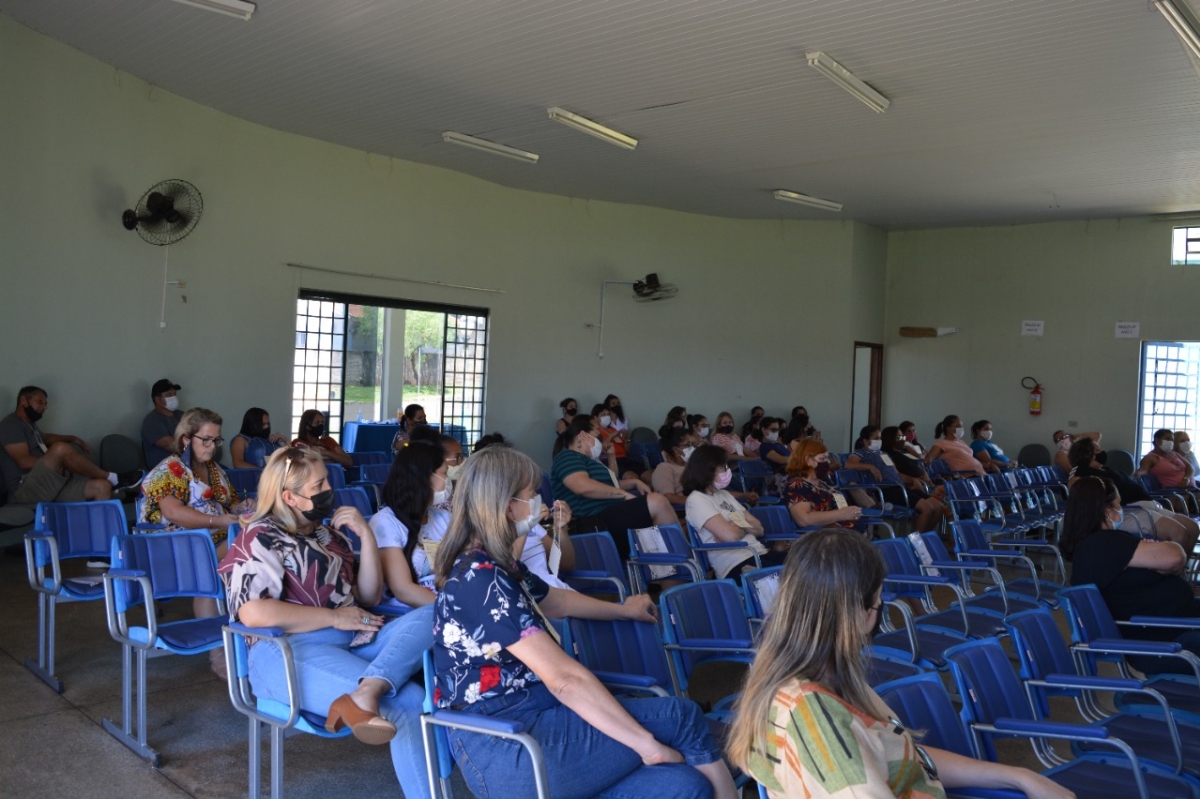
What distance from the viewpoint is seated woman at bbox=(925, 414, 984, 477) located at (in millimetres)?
10570

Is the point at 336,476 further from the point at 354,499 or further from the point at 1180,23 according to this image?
the point at 1180,23

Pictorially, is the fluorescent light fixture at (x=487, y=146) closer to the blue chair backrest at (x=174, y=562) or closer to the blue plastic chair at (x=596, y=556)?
the blue plastic chair at (x=596, y=556)

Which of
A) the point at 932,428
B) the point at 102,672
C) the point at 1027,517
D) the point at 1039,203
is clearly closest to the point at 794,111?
the point at 1027,517

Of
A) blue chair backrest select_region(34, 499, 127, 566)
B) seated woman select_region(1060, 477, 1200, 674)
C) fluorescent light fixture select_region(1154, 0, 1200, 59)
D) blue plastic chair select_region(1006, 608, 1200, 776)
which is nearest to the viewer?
blue plastic chair select_region(1006, 608, 1200, 776)

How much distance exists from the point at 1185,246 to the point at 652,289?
271 inches

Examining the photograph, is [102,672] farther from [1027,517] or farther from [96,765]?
[1027,517]

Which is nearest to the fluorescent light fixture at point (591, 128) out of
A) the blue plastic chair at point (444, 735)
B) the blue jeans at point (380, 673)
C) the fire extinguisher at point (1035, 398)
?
the blue jeans at point (380, 673)

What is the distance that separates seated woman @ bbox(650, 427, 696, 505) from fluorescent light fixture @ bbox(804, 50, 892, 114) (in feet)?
8.92

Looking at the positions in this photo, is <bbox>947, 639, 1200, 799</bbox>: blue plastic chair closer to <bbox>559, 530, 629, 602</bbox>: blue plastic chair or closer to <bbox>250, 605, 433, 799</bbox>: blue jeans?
<bbox>250, 605, 433, 799</bbox>: blue jeans

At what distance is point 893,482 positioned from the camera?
9.01 m

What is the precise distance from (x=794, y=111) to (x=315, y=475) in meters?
6.17

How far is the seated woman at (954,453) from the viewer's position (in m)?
10.6

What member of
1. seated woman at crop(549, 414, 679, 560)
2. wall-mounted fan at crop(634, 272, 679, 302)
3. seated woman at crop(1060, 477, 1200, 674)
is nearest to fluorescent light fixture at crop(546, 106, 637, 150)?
seated woman at crop(549, 414, 679, 560)

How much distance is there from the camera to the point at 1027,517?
8.24 meters
